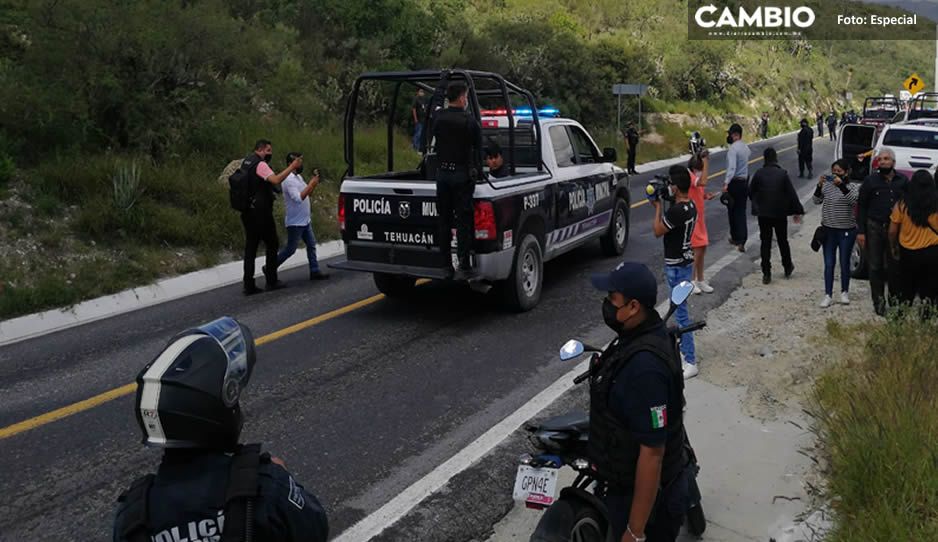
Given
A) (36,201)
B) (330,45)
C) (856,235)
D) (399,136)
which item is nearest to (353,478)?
(856,235)

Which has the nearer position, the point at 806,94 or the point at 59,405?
the point at 59,405

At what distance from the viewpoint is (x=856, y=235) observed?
8664 millimetres

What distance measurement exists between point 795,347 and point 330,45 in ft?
66.0

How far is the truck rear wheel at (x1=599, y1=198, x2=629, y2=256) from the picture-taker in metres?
11.6

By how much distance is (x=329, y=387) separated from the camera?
6.48 metres

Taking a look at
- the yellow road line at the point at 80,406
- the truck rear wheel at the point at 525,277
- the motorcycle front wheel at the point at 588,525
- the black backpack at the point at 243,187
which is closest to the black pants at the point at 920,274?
the truck rear wheel at the point at 525,277

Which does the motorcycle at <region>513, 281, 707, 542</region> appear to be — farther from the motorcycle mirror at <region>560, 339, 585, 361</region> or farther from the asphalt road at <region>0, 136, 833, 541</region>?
the asphalt road at <region>0, 136, 833, 541</region>

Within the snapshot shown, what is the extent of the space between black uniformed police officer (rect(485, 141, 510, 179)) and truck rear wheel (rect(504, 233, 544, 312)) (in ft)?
3.08

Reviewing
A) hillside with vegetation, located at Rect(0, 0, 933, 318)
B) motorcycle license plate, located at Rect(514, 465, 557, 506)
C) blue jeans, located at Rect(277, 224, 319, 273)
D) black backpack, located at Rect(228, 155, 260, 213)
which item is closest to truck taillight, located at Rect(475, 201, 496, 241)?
black backpack, located at Rect(228, 155, 260, 213)

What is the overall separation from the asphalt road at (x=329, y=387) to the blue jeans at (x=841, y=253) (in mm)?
1152

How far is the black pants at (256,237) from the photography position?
9609 mm

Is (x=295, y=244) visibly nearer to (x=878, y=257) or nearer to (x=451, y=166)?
(x=451, y=166)

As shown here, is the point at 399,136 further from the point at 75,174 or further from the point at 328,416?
the point at 328,416

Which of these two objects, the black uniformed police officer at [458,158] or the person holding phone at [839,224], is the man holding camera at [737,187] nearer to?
the person holding phone at [839,224]
